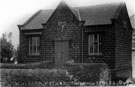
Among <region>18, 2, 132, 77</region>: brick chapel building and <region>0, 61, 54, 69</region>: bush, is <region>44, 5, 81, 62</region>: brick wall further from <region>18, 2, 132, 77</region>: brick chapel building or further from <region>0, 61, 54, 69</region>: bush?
<region>0, 61, 54, 69</region>: bush

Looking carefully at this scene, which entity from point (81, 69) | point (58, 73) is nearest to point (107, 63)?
point (81, 69)

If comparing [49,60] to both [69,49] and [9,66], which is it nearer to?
[69,49]

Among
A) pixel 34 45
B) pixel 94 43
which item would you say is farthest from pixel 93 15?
pixel 34 45

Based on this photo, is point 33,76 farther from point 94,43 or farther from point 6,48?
point 6,48

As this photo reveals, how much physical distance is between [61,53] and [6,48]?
6.48 m

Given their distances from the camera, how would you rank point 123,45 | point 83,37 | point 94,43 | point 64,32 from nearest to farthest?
1. point 94,43
2. point 83,37
3. point 64,32
4. point 123,45

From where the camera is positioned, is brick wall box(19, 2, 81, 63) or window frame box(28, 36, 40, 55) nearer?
brick wall box(19, 2, 81, 63)

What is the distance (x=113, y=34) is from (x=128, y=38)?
3.49 meters

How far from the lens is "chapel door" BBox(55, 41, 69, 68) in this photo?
1722cm

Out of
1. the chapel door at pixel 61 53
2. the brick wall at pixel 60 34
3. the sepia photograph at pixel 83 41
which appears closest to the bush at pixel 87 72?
the sepia photograph at pixel 83 41

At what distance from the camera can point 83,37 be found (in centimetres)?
1675

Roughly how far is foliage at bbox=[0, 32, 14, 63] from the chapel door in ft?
18.4

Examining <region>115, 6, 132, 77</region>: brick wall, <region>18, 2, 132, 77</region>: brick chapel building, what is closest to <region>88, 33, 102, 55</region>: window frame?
<region>18, 2, 132, 77</region>: brick chapel building

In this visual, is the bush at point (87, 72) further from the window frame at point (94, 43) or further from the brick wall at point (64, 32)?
the brick wall at point (64, 32)
